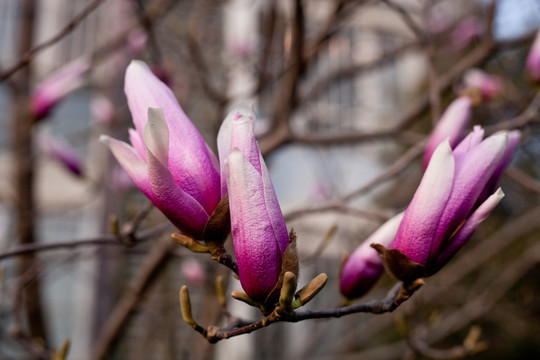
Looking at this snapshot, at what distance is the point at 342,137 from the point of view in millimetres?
1230

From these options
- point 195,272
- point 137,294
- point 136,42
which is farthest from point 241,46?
point 137,294

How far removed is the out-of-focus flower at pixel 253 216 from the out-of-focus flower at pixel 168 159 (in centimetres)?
4

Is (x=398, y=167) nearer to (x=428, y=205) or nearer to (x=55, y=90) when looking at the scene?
(x=428, y=205)

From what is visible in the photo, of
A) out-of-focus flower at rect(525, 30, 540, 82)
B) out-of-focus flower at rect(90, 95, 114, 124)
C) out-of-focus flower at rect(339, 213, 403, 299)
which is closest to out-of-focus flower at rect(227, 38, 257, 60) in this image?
out-of-focus flower at rect(90, 95, 114, 124)

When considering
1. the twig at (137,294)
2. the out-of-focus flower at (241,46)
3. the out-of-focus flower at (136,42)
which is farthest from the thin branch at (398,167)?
the out-of-focus flower at (241,46)

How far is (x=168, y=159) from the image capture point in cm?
39

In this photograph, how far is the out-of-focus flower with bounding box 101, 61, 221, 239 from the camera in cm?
37

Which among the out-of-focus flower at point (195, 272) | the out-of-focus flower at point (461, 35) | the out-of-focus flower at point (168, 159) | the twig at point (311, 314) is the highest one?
the out-of-focus flower at point (168, 159)

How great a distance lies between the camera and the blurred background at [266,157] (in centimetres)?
103

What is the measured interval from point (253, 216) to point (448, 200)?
149 mm

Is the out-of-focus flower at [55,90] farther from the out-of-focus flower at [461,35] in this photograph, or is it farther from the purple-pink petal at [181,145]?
the out-of-focus flower at [461,35]

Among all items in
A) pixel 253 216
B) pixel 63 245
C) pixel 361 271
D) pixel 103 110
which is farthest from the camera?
pixel 103 110

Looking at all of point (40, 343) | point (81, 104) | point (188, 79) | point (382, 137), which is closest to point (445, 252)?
point (382, 137)

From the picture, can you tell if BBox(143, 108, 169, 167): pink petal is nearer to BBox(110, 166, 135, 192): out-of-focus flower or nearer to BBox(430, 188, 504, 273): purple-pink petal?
BBox(430, 188, 504, 273): purple-pink petal
